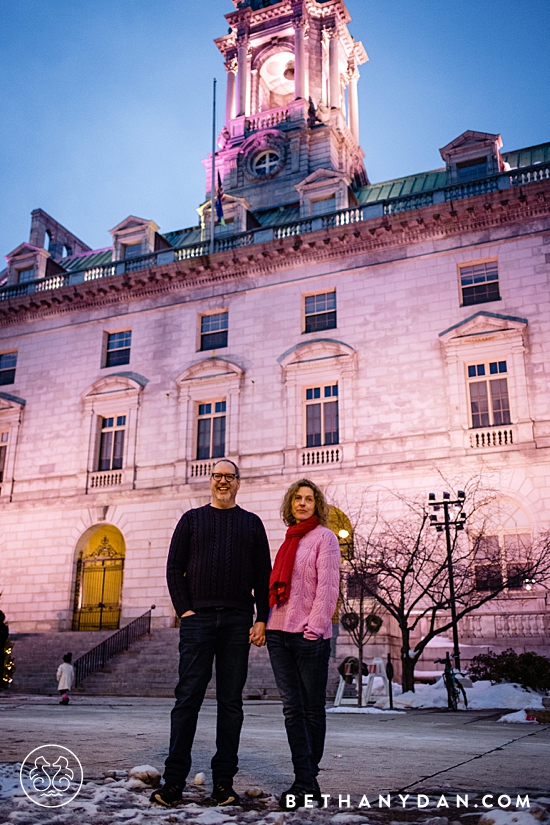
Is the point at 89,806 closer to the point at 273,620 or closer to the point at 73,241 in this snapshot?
the point at 273,620

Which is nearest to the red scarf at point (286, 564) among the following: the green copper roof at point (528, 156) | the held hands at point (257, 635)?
the held hands at point (257, 635)

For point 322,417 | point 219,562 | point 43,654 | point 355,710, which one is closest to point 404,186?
point 322,417

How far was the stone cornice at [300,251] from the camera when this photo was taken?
2798 cm

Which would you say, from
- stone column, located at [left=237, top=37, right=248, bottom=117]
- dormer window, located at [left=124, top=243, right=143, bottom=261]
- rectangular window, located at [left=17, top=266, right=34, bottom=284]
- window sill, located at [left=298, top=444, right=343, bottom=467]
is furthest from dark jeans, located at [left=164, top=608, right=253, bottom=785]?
stone column, located at [left=237, top=37, right=248, bottom=117]

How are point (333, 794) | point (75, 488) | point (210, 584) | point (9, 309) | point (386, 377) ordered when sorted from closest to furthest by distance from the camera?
1. point (333, 794)
2. point (210, 584)
3. point (386, 377)
4. point (75, 488)
5. point (9, 309)

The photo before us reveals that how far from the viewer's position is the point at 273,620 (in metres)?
5.43

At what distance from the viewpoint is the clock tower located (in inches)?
1539

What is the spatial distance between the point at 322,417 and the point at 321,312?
4.45 metres

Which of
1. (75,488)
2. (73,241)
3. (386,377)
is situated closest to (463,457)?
(386,377)

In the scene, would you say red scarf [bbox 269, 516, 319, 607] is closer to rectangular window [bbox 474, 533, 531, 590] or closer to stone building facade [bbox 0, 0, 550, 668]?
rectangular window [bbox 474, 533, 531, 590]

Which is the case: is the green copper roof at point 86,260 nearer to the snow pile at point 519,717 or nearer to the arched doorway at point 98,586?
the arched doorway at point 98,586

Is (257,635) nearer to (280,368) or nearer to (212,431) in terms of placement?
(280,368)

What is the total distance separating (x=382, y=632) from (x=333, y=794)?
1789 cm

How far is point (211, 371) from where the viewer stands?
1243 inches
